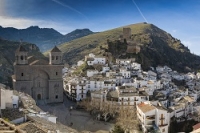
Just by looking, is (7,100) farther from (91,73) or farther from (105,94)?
(91,73)

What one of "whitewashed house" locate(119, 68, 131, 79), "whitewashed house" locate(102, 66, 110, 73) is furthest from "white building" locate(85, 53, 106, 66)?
"whitewashed house" locate(119, 68, 131, 79)

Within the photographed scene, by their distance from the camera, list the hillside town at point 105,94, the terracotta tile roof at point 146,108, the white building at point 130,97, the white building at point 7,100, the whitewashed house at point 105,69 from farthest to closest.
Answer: the whitewashed house at point 105,69
the white building at point 130,97
the hillside town at point 105,94
the terracotta tile roof at point 146,108
the white building at point 7,100

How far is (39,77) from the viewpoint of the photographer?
37.0m

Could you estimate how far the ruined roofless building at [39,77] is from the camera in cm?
3581

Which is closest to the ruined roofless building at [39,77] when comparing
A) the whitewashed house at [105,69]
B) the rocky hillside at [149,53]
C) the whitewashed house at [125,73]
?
the whitewashed house at [105,69]

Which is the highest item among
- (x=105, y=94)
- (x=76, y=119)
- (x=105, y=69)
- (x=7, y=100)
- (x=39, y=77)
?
(x=105, y=69)

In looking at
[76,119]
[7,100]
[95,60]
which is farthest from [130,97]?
[7,100]

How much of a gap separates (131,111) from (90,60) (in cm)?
1995

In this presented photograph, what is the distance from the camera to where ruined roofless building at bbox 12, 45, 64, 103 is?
35.8m

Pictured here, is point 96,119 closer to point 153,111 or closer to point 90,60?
point 153,111

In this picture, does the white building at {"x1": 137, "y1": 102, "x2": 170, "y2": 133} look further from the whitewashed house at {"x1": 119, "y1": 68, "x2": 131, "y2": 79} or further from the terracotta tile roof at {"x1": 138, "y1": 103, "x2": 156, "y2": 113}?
the whitewashed house at {"x1": 119, "y1": 68, "x2": 131, "y2": 79}

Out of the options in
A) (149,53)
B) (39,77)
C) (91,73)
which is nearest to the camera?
(39,77)

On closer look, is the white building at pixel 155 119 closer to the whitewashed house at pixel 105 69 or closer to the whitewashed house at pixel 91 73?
the whitewashed house at pixel 91 73

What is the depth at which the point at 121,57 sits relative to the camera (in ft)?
189
